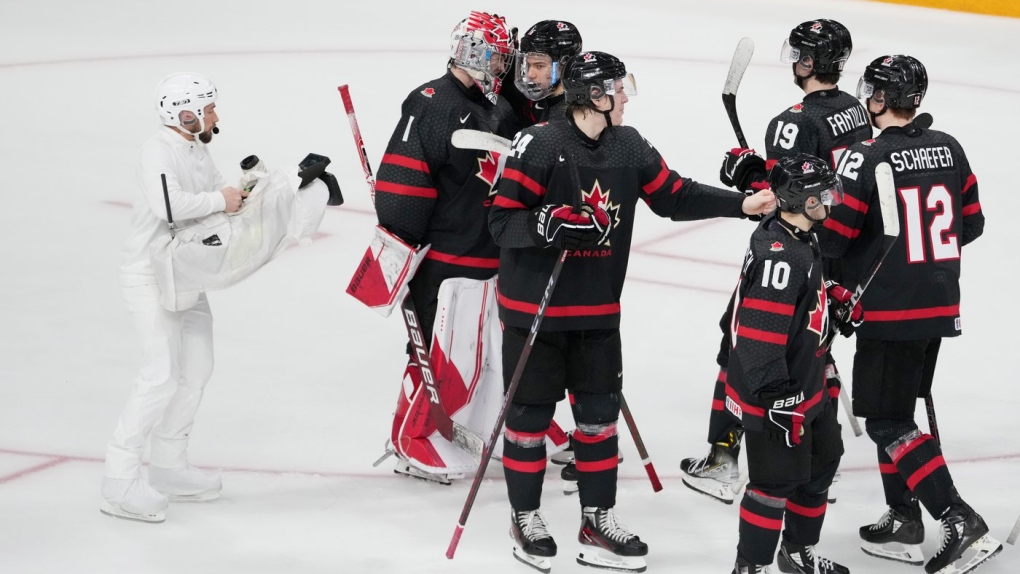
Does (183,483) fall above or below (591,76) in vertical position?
below

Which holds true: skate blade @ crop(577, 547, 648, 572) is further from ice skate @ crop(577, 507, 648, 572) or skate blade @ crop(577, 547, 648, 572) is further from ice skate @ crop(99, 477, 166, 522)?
ice skate @ crop(99, 477, 166, 522)

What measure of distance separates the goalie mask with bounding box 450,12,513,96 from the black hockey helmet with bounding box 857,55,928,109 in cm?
102

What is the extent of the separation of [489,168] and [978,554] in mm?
1684

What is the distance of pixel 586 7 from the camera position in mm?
11039

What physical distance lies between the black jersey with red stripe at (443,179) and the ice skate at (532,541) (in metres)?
0.78

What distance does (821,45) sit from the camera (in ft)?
13.7

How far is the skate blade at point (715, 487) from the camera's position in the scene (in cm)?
424

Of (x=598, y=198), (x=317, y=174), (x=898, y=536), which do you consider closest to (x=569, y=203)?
(x=598, y=198)

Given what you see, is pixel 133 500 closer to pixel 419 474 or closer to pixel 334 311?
pixel 419 474

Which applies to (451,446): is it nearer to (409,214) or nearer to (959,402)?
(409,214)

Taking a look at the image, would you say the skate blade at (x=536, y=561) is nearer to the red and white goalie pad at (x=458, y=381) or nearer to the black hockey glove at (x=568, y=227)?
the red and white goalie pad at (x=458, y=381)

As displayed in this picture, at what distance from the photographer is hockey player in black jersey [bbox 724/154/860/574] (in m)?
3.35

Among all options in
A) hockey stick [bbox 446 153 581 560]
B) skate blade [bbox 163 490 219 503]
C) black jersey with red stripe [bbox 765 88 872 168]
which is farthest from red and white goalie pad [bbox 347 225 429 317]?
black jersey with red stripe [bbox 765 88 872 168]

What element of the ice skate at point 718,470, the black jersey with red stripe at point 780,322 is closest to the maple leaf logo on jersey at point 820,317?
the black jersey with red stripe at point 780,322
